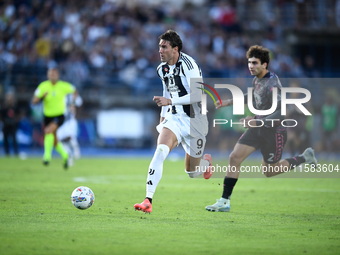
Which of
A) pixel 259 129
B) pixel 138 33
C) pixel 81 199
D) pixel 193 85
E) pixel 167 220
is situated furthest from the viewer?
pixel 138 33

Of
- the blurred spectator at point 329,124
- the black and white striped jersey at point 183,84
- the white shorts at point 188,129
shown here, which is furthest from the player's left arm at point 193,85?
the blurred spectator at point 329,124

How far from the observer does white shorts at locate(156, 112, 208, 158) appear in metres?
7.41

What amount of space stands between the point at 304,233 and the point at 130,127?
55.9 feet

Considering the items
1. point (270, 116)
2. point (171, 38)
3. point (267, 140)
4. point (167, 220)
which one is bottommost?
point (167, 220)

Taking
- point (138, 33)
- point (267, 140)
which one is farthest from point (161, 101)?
point (138, 33)

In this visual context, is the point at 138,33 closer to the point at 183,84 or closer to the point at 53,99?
→ the point at 53,99

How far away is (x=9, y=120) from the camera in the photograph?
19375 millimetres

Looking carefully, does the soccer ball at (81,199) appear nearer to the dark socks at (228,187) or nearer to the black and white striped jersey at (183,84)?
the black and white striped jersey at (183,84)

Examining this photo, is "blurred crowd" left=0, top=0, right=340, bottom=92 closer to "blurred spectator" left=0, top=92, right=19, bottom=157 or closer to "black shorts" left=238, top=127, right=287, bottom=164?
"blurred spectator" left=0, top=92, right=19, bottom=157

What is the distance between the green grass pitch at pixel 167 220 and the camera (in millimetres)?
5016

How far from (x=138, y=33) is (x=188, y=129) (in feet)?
57.4

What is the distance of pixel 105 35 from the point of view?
23734mm

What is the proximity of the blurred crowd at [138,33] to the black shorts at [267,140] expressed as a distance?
50.5 ft

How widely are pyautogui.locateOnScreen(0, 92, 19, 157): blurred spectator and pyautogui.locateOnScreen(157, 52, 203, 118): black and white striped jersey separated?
43.1 ft
